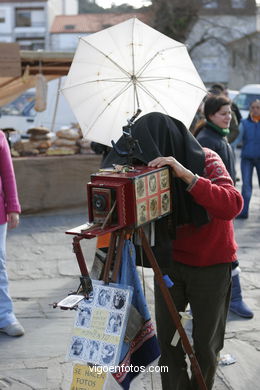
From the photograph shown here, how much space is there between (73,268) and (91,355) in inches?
152

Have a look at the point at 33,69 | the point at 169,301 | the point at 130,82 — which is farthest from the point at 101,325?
the point at 33,69

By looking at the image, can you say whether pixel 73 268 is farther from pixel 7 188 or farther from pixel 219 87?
pixel 219 87

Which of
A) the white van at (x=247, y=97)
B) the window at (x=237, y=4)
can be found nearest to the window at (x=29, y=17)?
the window at (x=237, y=4)

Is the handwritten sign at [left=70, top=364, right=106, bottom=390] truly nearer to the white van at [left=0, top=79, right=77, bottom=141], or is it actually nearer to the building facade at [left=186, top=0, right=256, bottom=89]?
the white van at [left=0, top=79, right=77, bottom=141]

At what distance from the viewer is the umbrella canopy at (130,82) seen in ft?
12.4

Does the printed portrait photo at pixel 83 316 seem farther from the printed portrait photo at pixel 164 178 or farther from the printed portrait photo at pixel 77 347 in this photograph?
the printed portrait photo at pixel 164 178

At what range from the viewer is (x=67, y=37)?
65.9m

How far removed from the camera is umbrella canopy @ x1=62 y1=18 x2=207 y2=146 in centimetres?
378

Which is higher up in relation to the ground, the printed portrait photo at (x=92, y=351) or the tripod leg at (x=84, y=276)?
the tripod leg at (x=84, y=276)

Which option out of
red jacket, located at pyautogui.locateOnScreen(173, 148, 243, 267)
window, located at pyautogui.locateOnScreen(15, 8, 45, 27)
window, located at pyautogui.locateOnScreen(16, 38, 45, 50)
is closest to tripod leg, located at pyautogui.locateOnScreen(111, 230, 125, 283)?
red jacket, located at pyautogui.locateOnScreen(173, 148, 243, 267)

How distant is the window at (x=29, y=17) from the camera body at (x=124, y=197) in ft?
224

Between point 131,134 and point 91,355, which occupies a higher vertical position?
point 131,134

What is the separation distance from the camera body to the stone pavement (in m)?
1.03

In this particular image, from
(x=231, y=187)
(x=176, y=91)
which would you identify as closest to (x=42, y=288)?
(x=176, y=91)
